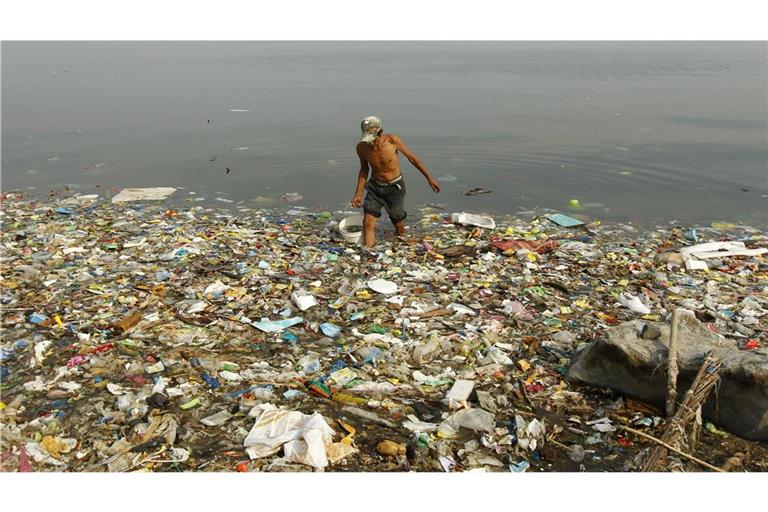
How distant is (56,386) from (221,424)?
1.31 m

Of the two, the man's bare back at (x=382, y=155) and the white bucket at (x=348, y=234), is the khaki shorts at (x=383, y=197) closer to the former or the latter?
the man's bare back at (x=382, y=155)

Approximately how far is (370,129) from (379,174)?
0.57m

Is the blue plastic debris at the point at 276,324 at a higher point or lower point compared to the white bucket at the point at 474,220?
lower

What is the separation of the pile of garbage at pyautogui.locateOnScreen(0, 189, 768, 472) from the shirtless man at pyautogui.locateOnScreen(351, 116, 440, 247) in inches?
14.6

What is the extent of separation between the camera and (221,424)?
147 inches

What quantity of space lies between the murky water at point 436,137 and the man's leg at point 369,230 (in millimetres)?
2089

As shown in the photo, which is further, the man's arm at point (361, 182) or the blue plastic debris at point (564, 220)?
the blue plastic debris at point (564, 220)

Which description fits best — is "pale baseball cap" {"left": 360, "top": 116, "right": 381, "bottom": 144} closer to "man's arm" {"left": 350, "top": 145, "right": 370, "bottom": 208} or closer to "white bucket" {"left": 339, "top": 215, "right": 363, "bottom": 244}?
"man's arm" {"left": 350, "top": 145, "right": 370, "bottom": 208}

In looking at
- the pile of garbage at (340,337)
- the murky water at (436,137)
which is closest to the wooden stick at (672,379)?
the pile of garbage at (340,337)

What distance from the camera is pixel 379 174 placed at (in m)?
7.16

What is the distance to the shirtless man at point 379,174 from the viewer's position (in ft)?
22.7

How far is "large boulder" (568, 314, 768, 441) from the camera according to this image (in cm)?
353

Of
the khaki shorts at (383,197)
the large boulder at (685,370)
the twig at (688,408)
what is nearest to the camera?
the twig at (688,408)

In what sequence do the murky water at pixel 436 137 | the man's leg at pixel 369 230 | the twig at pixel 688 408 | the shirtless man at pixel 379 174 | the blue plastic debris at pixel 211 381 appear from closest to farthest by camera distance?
the twig at pixel 688 408, the blue plastic debris at pixel 211 381, the shirtless man at pixel 379 174, the man's leg at pixel 369 230, the murky water at pixel 436 137
